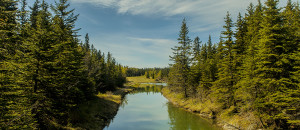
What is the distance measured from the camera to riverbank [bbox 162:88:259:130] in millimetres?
18084

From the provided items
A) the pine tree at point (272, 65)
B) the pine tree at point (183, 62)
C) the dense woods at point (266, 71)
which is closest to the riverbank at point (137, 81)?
Result: the pine tree at point (183, 62)

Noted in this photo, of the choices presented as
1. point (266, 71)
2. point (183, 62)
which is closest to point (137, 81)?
point (183, 62)

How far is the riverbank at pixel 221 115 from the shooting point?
59.3 ft

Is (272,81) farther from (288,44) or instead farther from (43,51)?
(43,51)

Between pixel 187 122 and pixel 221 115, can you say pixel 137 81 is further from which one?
pixel 221 115

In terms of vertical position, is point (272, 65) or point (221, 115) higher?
point (272, 65)

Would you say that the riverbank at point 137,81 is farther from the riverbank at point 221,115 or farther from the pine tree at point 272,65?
the pine tree at point 272,65

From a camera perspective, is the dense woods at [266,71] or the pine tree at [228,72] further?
the pine tree at [228,72]

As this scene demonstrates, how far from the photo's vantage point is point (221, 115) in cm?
2353

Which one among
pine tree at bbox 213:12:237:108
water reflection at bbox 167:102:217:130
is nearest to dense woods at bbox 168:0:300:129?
pine tree at bbox 213:12:237:108

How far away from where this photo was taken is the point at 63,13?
1898cm

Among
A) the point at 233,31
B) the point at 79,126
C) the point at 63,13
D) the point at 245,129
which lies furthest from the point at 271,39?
the point at 63,13

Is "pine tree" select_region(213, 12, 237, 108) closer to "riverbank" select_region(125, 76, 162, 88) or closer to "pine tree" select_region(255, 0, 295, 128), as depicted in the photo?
"pine tree" select_region(255, 0, 295, 128)

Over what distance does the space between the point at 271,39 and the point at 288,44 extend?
226 cm
